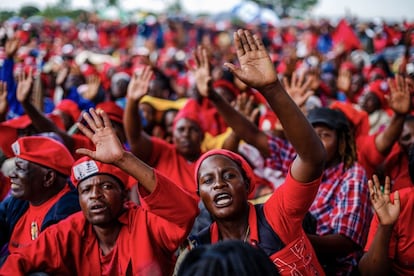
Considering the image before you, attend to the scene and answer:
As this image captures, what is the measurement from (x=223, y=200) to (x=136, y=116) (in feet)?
4.82

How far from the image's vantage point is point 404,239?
8.80 feet

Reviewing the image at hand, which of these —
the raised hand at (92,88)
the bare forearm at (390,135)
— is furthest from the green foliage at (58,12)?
the bare forearm at (390,135)

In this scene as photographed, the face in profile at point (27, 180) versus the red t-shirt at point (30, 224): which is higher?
the face in profile at point (27, 180)

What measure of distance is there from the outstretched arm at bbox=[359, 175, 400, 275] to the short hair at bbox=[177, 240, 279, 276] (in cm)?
130

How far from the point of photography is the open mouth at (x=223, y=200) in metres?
2.45

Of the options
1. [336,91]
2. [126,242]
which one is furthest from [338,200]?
Result: [336,91]

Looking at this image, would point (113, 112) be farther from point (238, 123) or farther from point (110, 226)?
point (110, 226)

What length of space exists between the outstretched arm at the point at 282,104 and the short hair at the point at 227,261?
77 centimetres

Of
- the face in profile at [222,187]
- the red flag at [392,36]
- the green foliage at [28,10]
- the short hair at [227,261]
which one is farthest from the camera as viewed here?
the red flag at [392,36]

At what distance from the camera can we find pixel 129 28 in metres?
19.9

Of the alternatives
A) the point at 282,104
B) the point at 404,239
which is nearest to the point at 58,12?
the point at 404,239

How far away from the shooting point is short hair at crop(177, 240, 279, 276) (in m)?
1.34

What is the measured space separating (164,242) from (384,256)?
3.73 ft

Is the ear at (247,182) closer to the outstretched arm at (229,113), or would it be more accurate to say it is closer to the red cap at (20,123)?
the outstretched arm at (229,113)
